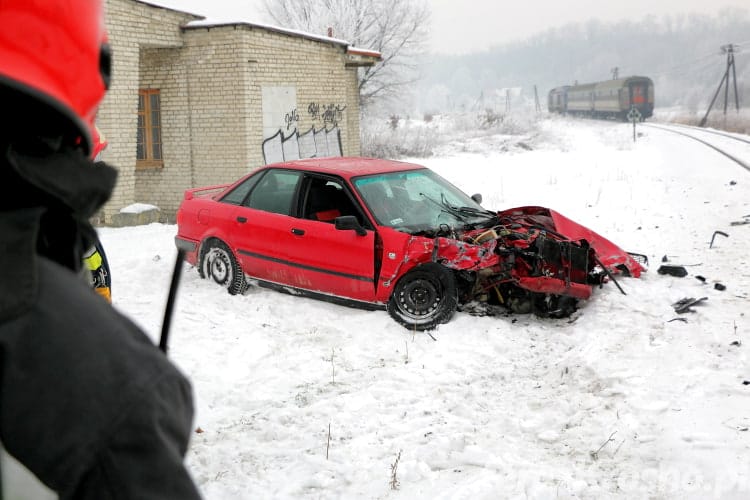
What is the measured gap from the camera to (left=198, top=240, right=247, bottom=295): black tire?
25.5 ft

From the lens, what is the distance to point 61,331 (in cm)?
88

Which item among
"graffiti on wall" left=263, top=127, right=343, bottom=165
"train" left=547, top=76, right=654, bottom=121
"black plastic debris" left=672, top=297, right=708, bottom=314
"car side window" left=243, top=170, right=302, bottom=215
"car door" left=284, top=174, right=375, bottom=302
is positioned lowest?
"black plastic debris" left=672, top=297, right=708, bottom=314

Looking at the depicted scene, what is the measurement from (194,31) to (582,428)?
11746mm

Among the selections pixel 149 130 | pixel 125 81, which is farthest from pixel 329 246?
pixel 149 130

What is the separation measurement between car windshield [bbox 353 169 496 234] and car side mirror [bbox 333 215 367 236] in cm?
23

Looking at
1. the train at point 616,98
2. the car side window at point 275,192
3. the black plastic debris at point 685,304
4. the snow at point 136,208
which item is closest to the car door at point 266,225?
the car side window at point 275,192

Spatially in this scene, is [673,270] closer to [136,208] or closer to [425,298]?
[425,298]

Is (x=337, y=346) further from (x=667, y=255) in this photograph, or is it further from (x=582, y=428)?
(x=667, y=255)

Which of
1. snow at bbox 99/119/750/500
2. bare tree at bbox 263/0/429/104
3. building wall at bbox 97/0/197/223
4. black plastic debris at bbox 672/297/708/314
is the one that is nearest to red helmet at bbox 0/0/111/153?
snow at bbox 99/119/750/500

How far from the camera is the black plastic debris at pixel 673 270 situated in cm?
782

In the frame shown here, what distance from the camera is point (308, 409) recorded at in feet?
16.2

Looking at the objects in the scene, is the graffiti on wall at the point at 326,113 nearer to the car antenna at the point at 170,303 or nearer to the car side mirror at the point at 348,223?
the car side mirror at the point at 348,223

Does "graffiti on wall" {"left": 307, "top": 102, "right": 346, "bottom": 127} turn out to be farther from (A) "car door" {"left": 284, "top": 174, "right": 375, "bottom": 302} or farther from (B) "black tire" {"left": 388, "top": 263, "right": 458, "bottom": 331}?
(B) "black tire" {"left": 388, "top": 263, "right": 458, "bottom": 331}

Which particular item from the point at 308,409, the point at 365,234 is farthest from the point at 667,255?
the point at 308,409
